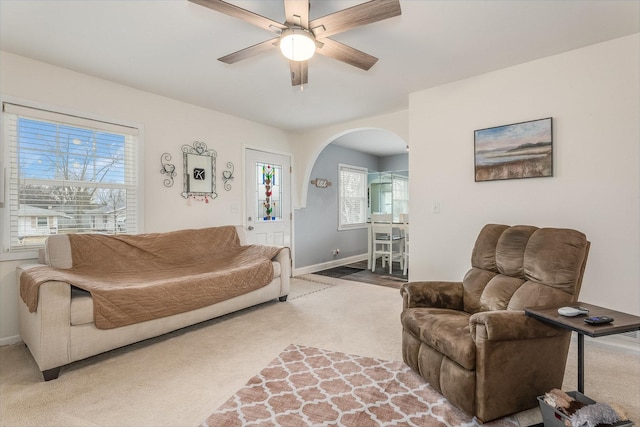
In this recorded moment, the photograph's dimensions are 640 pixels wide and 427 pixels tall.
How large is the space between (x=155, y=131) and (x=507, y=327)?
12.2 ft

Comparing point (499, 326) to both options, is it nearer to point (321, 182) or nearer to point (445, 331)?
point (445, 331)

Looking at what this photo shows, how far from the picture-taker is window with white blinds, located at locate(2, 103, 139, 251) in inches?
106

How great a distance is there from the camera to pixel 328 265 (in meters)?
5.93

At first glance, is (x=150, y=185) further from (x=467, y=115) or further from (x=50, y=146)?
(x=467, y=115)

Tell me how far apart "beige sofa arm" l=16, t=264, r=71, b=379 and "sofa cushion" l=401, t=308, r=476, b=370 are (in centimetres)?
224

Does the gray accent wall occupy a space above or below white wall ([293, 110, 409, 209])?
below

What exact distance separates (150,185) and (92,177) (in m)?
0.54

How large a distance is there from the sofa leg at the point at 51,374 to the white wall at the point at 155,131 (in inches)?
39.1

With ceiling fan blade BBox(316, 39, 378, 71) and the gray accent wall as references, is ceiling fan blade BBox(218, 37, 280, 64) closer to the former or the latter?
ceiling fan blade BBox(316, 39, 378, 71)

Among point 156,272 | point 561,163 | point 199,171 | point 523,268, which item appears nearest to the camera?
point 523,268

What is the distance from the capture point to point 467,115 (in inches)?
124

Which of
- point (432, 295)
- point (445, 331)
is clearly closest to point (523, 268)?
point (432, 295)

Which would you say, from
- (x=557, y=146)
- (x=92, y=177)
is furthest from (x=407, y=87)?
(x=92, y=177)

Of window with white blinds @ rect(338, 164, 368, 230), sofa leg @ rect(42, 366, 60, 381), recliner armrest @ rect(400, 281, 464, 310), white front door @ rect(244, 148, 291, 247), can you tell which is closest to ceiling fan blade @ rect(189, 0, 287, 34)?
recliner armrest @ rect(400, 281, 464, 310)
